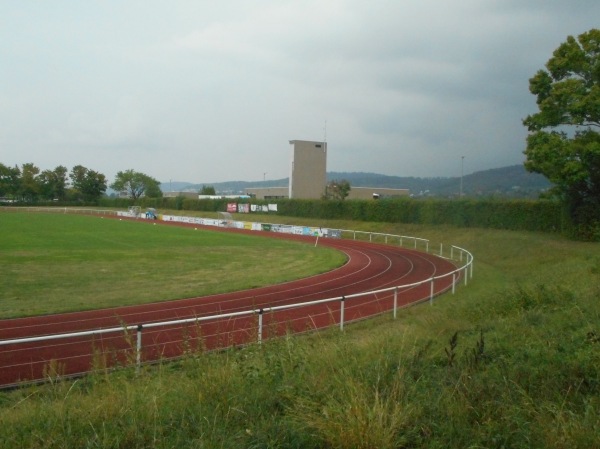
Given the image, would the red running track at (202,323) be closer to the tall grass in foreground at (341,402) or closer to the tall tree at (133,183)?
the tall grass in foreground at (341,402)

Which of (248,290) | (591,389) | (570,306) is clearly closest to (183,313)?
(248,290)

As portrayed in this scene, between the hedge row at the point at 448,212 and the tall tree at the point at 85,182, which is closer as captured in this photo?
the hedge row at the point at 448,212

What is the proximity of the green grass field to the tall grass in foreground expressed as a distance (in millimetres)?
13552

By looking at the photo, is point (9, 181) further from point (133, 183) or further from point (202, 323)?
point (202, 323)

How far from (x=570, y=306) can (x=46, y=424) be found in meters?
9.47

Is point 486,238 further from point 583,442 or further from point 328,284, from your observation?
point 583,442

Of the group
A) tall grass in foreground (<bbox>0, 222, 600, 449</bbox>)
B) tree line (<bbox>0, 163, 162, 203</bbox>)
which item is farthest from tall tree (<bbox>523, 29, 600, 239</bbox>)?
tree line (<bbox>0, 163, 162, 203</bbox>)

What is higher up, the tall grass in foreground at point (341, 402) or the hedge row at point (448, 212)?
the hedge row at point (448, 212)

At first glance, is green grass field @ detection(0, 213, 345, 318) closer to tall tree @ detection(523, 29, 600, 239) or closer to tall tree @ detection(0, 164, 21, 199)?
tall tree @ detection(523, 29, 600, 239)

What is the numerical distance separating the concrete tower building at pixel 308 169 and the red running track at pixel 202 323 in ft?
193

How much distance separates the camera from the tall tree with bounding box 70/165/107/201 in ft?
465

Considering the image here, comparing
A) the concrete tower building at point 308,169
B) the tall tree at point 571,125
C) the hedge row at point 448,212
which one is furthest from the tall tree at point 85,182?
the tall tree at point 571,125

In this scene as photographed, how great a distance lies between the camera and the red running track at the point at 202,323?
10.5 meters

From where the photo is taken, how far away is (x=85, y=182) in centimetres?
14212
